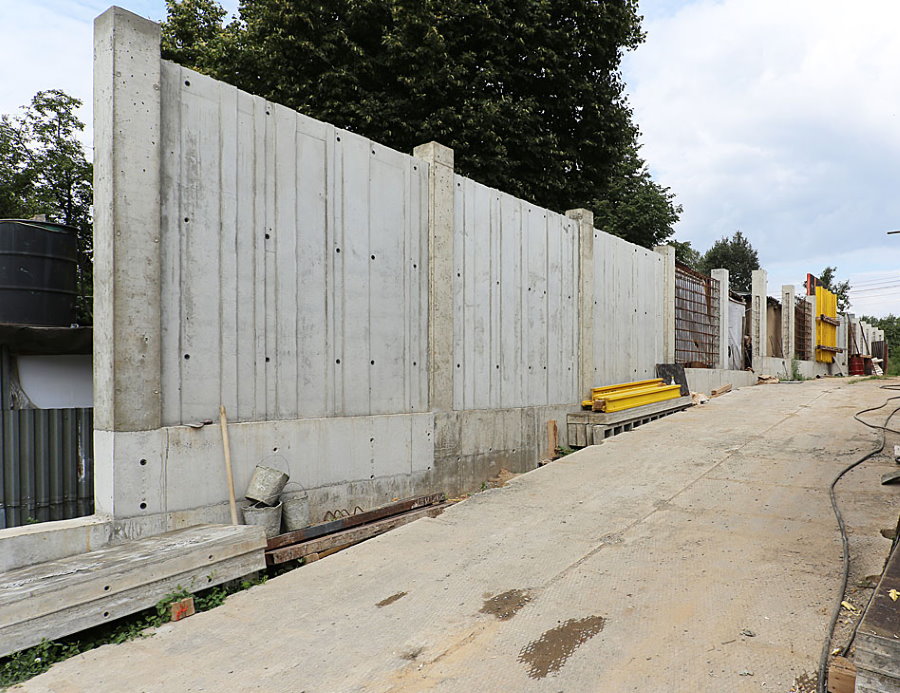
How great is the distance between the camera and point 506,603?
10.9ft

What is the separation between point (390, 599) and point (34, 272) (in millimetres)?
3706

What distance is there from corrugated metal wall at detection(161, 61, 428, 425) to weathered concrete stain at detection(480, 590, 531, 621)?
7.25ft

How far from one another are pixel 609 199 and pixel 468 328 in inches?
682

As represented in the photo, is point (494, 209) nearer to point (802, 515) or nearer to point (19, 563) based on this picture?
point (802, 515)

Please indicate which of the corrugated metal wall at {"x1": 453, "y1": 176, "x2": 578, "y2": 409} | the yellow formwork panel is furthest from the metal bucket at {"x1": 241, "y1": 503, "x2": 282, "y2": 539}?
the yellow formwork panel

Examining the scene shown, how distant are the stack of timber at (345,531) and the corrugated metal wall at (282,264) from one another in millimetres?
894

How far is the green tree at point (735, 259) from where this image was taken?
41.8m

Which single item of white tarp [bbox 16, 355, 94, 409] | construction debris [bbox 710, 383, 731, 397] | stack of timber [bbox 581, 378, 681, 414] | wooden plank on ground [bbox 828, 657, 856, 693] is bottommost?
wooden plank on ground [bbox 828, 657, 856, 693]

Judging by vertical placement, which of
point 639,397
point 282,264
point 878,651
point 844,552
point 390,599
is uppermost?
point 282,264

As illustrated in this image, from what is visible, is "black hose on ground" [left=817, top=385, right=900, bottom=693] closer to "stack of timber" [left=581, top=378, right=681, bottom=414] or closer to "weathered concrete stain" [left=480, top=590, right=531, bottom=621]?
"weathered concrete stain" [left=480, top=590, right=531, bottom=621]

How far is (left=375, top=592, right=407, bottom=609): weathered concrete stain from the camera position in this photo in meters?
3.36

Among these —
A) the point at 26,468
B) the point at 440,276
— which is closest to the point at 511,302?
the point at 440,276

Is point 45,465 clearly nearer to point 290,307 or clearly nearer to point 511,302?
point 290,307

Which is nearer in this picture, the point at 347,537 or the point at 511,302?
the point at 347,537
